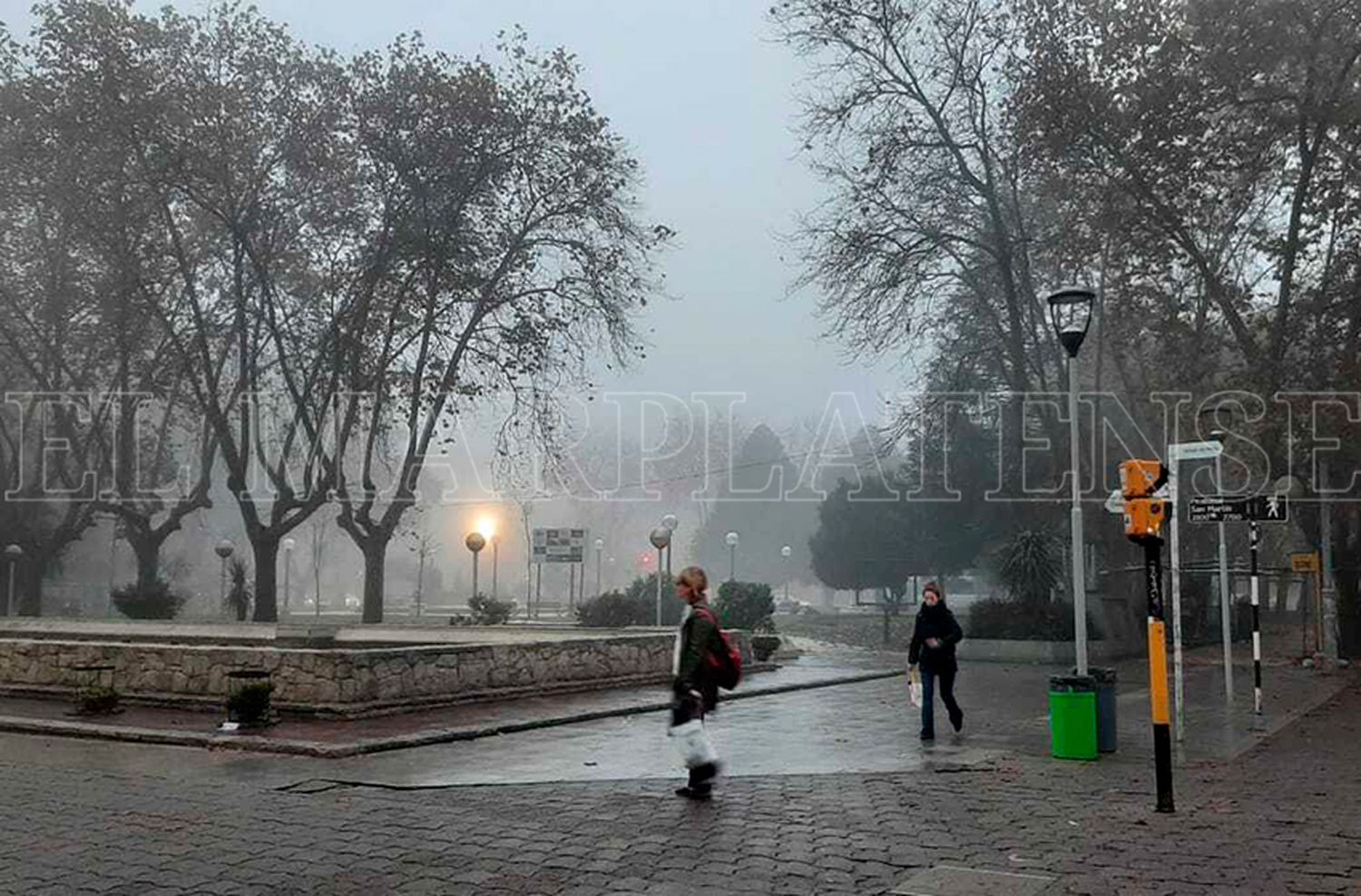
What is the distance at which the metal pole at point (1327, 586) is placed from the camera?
24.8 metres

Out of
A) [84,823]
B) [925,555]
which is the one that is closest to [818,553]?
[925,555]

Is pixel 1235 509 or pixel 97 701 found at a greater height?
pixel 1235 509

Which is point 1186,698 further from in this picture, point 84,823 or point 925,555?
point 925,555

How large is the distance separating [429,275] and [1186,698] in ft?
62.1

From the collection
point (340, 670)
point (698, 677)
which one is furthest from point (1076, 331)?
point (340, 670)

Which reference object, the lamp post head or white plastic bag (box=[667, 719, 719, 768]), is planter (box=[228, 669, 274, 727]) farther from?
the lamp post head

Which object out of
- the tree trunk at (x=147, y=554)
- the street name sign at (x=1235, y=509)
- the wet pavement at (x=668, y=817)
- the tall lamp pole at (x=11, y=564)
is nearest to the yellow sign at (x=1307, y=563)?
the street name sign at (x=1235, y=509)

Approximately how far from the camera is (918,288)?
28844 mm

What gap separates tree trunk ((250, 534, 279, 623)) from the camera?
3034cm

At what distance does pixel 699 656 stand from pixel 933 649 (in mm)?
4452

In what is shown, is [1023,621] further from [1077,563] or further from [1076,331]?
[1076,331]

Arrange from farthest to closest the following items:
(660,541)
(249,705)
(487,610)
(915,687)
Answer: (487,610) < (660,541) < (915,687) < (249,705)

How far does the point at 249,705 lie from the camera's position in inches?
512

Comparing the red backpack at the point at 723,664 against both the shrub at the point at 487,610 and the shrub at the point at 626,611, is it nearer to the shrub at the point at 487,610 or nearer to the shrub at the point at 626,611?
the shrub at the point at 626,611
